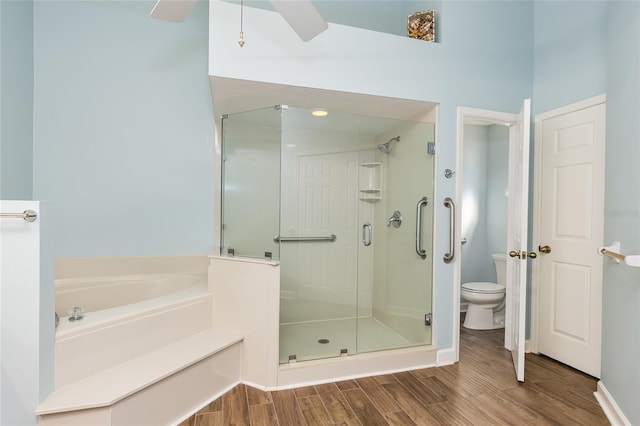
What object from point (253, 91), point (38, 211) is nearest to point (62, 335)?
point (38, 211)

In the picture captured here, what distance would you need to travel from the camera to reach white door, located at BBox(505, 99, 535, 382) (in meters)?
2.27

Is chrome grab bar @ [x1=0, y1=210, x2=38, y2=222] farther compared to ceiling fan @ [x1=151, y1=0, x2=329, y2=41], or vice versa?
ceiling fan @ [x1=151, y1=0, x2=329, y2=41]

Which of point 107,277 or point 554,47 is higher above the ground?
point 554,47

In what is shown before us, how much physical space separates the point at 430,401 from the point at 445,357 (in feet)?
2.08

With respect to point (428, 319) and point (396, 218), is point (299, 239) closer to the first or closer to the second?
point (396, 218)

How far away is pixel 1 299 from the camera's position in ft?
4.65

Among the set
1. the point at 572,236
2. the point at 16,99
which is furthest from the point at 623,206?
the point at 16,99

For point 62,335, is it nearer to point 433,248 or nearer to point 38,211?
point 38,211

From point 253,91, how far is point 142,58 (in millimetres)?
1368

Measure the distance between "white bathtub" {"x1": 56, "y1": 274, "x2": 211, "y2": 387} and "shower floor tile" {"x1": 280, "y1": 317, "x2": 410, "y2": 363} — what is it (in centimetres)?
63

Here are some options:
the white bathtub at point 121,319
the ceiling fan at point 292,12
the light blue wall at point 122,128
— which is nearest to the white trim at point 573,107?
the ceiling fan at point 292,12

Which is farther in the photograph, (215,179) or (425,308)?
(215,179)

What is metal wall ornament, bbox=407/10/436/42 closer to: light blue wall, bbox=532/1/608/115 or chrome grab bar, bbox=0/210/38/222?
light blue wall, bbox=532/1/608/115

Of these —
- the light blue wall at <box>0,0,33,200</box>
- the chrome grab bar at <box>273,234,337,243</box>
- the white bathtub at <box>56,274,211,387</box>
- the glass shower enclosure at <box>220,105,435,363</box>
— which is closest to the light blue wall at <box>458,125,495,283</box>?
the glass shower enclosure at <box>220,105,435,363</box>
